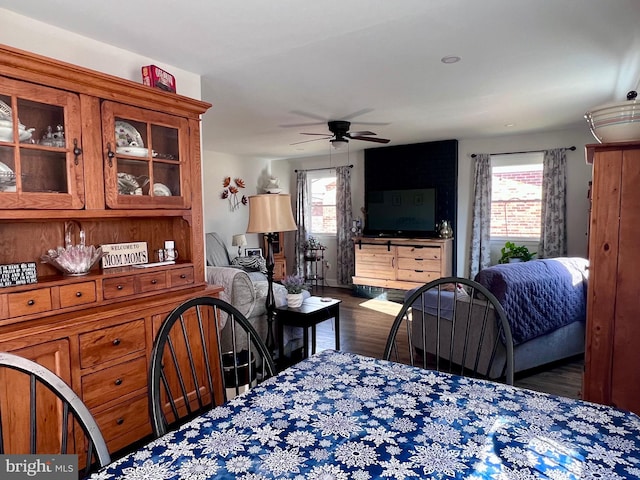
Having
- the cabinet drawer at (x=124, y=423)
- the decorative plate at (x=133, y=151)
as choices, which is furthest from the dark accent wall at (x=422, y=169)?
the cabinet drawer at (x=124, y=423)

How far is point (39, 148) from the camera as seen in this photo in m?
1.95

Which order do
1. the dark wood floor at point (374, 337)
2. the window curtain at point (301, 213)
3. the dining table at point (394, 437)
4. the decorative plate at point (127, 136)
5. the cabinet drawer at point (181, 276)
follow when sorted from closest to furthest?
1. the dining table at point (394, 437)
2. the decorative plate at point (127, 136)
3. the cabinet drawer at point (181, 276)
4. the dark wood floor at point (374, 337)
5. the window curtain at point (301, 213)

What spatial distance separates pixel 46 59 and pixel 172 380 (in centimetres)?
175

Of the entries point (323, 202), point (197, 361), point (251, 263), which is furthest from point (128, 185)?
point (323, 202)

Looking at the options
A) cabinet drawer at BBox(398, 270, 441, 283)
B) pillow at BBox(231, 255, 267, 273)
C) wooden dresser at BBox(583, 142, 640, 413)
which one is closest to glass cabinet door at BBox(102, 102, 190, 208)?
wooden dresser at BBox(583, 142, 640, 413)

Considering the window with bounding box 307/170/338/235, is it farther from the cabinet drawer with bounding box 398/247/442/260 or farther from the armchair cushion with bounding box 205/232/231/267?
the armchair cushion with bounding box 205/232/231/267

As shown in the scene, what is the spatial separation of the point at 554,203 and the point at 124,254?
17.3ft

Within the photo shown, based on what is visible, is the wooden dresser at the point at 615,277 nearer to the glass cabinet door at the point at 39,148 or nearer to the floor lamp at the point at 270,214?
the floor lamp at the point at 270,214

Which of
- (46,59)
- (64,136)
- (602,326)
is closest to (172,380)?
(64,136)

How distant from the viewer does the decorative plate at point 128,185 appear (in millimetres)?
2279

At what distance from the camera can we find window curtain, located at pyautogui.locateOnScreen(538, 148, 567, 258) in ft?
18.0

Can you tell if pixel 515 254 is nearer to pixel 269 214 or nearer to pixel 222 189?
pixel 269 214

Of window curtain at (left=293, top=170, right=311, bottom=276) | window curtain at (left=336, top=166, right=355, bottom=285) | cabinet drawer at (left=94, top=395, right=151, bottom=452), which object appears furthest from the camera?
window curtain at (left=293, top=170, right=311, bottom=276)

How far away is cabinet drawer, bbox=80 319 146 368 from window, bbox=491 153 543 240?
527 centimetres
